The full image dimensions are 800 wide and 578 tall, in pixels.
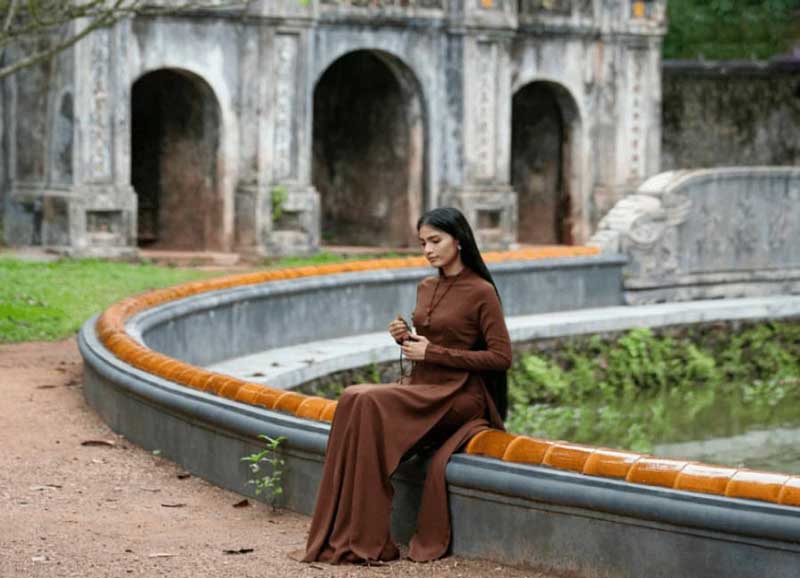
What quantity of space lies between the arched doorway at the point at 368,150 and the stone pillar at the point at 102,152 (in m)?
4.42

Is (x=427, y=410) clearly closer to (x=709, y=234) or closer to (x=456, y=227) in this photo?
(x=456, y=227)

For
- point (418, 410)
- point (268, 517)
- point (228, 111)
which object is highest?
point (228, 111)

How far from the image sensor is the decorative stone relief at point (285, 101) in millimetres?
23234

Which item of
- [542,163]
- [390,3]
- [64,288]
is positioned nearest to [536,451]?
[64,288]

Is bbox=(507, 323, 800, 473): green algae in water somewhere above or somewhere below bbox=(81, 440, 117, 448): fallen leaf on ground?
below

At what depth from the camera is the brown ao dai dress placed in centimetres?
737

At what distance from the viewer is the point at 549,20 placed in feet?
85.5

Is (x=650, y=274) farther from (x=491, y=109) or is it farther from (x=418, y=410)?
(x=418, y=410)

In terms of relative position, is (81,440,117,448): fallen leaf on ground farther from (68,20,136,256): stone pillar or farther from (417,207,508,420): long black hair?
(68,20,136,256): stone pillar

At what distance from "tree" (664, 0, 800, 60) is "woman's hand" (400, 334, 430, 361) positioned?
2877 cm

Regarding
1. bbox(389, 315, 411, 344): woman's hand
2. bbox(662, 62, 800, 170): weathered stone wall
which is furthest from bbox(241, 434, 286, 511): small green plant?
bbox(662, 62, 800, 170): weathered stone wall

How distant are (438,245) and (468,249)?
0.44 ft

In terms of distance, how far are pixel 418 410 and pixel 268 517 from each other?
50.3 inches

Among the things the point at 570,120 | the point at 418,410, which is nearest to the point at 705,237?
the point at 570,120
